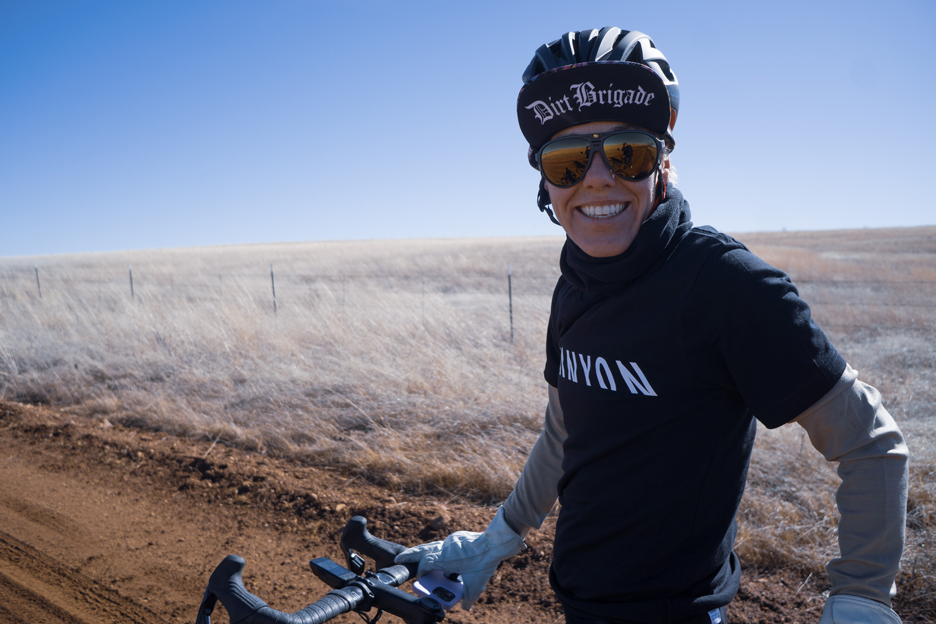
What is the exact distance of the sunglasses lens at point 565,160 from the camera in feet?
4.71

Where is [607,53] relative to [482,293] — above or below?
above

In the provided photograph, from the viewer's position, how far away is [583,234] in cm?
145

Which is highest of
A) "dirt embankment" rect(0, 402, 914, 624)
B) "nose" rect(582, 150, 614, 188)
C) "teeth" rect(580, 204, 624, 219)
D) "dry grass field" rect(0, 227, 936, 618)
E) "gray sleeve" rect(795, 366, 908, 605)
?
"nose" rect(582, 150, 614, 188)

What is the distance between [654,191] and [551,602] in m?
2.33

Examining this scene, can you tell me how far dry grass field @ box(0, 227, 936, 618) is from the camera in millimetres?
3682

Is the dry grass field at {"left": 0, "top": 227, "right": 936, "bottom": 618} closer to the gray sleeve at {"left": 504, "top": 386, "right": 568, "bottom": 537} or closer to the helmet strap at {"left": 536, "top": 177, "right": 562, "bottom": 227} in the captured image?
the gray sleeve at {"left": 504, "top": 386, "right": 568, "bottom": 537}

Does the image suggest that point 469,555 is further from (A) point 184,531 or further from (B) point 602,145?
(A) point 184,531

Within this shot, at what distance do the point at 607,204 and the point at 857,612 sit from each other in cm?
102

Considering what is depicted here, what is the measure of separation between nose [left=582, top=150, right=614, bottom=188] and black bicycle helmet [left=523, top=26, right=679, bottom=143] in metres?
0.22

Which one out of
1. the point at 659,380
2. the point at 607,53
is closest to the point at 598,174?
the point at 607,53

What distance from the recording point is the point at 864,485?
1.09 meters

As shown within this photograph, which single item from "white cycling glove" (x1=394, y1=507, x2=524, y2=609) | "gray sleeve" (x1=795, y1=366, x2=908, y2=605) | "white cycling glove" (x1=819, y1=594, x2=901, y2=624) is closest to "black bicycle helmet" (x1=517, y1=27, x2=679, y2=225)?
"gray sleeve" (x1=795, y1=366, x2=908, y2=605)

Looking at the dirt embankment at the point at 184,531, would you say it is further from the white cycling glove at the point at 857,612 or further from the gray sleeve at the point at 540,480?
the white cycling glove at the point at 857,612

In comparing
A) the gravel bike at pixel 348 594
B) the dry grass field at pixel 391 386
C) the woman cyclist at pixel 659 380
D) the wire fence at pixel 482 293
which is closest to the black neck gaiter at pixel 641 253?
the woman cyclist at pixel 659 380
